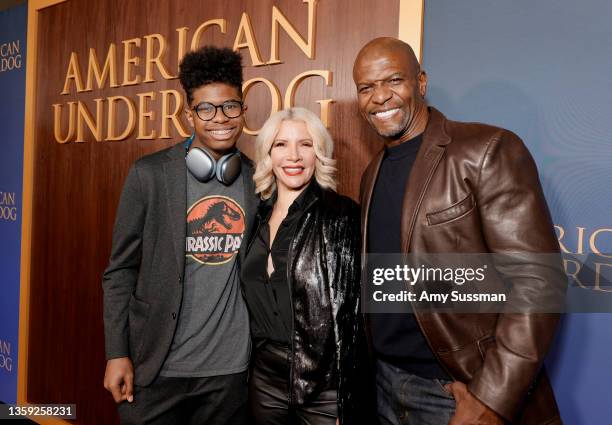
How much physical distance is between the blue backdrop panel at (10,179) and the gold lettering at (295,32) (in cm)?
257

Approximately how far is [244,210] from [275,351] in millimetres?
601

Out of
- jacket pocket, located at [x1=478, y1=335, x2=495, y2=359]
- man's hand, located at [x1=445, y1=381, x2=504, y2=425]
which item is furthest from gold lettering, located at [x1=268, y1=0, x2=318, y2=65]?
man's hand, located at [x1=445, y1=381, x2=504, y2=425]

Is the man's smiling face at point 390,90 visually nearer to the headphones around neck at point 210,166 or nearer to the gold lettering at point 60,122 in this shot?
the headphones around neck at point 210,166

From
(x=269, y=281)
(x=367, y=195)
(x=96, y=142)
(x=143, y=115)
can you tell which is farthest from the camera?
(x=96, y=142)

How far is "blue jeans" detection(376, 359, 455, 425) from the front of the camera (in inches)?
64.1

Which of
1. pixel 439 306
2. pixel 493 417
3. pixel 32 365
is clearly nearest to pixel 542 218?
pixel 439 306

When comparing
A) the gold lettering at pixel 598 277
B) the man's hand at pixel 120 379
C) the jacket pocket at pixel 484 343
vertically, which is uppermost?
the gold lettering at pixel 598 277

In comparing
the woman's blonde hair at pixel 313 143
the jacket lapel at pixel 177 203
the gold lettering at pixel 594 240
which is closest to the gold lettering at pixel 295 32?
the woman's blonde hair at pixel 313 143

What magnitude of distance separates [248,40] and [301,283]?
4.90ft

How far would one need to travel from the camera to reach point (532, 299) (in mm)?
1422

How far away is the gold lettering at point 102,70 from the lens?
341 centimetres

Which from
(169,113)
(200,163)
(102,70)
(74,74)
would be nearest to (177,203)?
(200,163)

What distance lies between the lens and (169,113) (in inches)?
122

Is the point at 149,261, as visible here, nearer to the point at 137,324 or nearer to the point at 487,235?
the point at 137,324
